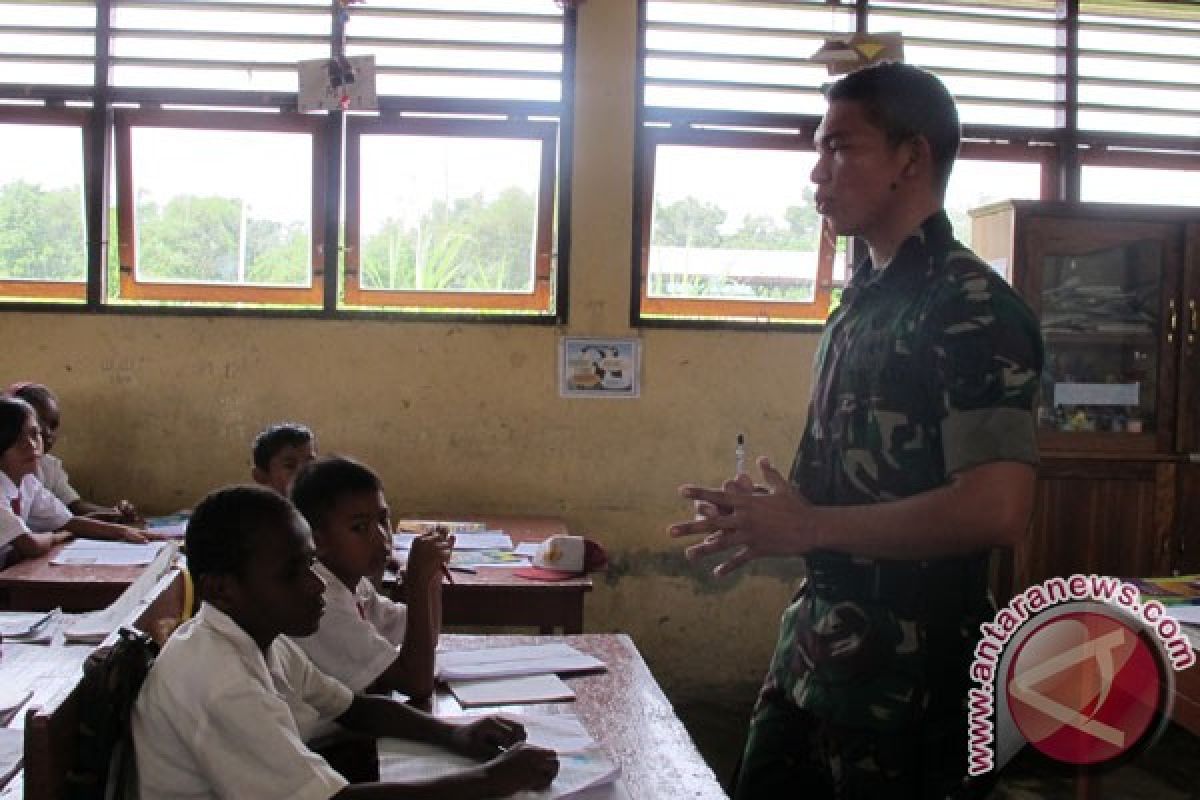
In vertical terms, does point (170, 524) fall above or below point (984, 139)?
below

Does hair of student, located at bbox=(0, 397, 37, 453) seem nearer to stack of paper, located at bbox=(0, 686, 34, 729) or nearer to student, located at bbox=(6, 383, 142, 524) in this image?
student, located at bbox=(6, 383, 142, 524)

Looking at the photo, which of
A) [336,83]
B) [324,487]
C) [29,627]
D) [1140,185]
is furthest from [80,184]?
[1140,185]

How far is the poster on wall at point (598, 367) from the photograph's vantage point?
12.7 feet

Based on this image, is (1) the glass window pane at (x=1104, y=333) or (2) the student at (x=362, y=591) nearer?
(2) the student at (x=362, y=591)

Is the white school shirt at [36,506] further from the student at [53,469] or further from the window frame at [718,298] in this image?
the window frame at [718,298]

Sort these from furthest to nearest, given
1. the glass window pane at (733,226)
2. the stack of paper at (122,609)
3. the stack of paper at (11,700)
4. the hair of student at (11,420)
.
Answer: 1. the glass window pane at (733,226)
2. the hair of student at (11,420)
3. the stack of paper at (122,609)
4. the stack of paper at (11,700)

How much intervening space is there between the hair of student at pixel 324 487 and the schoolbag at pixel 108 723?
600 millimetres

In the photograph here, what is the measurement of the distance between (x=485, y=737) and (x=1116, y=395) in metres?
3.17

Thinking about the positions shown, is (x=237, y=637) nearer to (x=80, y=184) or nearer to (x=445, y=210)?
(x=445, y=210)

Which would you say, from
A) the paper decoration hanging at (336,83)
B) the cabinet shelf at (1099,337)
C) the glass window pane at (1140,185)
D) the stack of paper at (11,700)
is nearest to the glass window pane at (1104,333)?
the cabinet shelf at (1099,337)

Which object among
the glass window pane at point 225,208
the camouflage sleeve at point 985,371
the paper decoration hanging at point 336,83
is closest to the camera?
the camouflage sleeve at point 985,371

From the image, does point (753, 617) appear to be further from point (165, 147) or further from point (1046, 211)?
point (165, 147)

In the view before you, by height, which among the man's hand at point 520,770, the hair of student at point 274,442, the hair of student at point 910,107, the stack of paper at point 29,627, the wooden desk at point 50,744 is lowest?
the stack of paper at point 29,627

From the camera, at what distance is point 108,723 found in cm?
116
